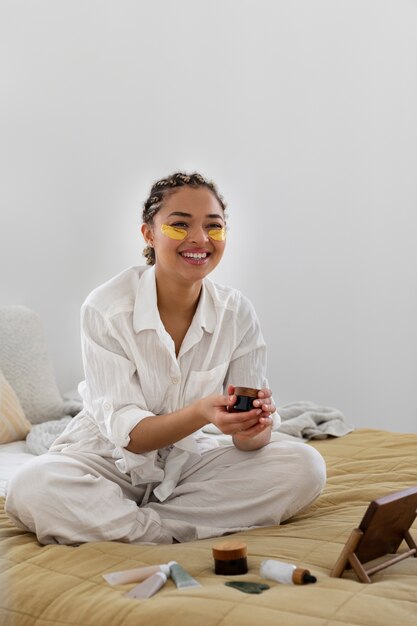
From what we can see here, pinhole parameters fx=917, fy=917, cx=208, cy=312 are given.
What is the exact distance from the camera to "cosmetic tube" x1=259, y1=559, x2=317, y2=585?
4.59 feet

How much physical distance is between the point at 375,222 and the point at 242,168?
2.17ft

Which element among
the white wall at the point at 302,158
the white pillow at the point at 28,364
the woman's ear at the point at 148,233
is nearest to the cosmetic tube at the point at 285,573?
the woman's ear at the point at 148,233

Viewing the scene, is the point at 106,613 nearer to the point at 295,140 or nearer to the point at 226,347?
the point at 226,347

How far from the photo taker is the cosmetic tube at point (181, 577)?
1390mm

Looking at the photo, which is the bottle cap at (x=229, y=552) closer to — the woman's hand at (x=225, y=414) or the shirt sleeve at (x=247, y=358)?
the woman's hand at (x=225, y=414)

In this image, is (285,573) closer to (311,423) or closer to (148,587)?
(148,587)

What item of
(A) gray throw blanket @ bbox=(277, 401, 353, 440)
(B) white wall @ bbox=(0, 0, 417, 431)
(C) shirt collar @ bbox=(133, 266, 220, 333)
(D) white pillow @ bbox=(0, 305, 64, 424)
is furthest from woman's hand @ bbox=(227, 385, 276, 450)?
(B) white wall @ bbox=(0, 0, 417, 431)

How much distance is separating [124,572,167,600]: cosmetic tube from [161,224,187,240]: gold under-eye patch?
774 millimetres

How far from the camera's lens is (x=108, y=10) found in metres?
3.42

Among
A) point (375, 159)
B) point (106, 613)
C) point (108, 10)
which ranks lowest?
point (106, 613)

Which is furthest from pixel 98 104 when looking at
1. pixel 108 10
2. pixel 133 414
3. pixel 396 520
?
pixel 396 520

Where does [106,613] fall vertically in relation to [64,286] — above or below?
below

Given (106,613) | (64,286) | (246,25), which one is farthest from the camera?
(246,25)

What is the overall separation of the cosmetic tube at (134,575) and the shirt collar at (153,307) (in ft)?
1.95
